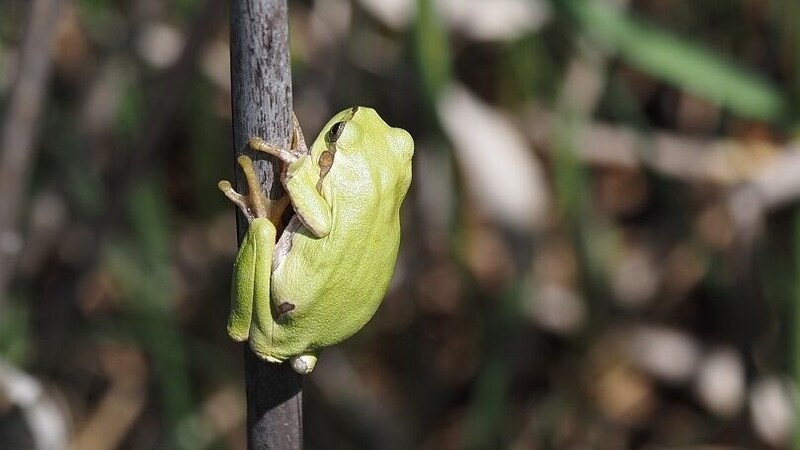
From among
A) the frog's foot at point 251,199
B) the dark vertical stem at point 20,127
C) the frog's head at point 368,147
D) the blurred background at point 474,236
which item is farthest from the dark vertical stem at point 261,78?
the blurred background at point 474,236

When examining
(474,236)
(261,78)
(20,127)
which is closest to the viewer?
(261,78)

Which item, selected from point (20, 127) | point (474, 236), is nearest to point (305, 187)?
point (20, 127)

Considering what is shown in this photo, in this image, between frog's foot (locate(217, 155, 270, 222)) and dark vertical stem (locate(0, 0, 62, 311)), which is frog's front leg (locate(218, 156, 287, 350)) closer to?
frog's foot (locate(217, 155, 270, 222))

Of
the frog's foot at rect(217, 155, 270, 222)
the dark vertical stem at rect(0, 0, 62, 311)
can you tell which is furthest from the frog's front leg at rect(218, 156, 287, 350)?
the dark vertical stem at rect(0, 0, 62, 311)

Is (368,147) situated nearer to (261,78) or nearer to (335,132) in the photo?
(335,132)

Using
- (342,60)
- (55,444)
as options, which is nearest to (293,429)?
(55,444)

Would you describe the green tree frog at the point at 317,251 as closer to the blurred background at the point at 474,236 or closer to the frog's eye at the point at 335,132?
the frog's eye at the point at 335,132

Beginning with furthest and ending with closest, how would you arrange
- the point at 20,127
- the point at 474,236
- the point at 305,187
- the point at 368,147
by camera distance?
1. the point at 474,236
2. the point at 20,127
3. the point at 368,147
4. the point at 305,187
